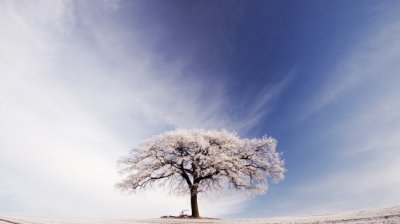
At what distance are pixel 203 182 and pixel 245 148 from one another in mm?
6233

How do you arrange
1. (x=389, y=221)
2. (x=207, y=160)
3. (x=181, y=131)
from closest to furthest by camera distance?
(x=389, y=221), (x=207, y=160), (x=181, y=131)

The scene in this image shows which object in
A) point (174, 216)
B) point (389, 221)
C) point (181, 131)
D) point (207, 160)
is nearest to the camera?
point (389, 221)

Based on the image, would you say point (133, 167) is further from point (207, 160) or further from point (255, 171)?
point (255, 171)

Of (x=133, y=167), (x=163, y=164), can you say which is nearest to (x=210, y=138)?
(x=163, y=164)

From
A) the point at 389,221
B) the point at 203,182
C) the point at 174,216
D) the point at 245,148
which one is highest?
the point at 245,148

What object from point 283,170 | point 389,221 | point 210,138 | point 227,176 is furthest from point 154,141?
point 389,221

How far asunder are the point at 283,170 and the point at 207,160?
9.63m

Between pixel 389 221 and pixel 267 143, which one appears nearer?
pixel 389 221

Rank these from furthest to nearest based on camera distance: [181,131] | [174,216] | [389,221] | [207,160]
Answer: [181,131] → [207,160] → [174,216] → [389,221]

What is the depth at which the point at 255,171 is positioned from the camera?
131 ft

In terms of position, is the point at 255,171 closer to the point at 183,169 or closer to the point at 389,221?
the point at 183,169

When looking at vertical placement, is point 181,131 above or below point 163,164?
above

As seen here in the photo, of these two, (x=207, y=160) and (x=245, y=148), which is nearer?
(x=207, y=160)

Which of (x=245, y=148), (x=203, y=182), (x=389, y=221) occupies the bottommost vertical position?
(x=389, y=221)
